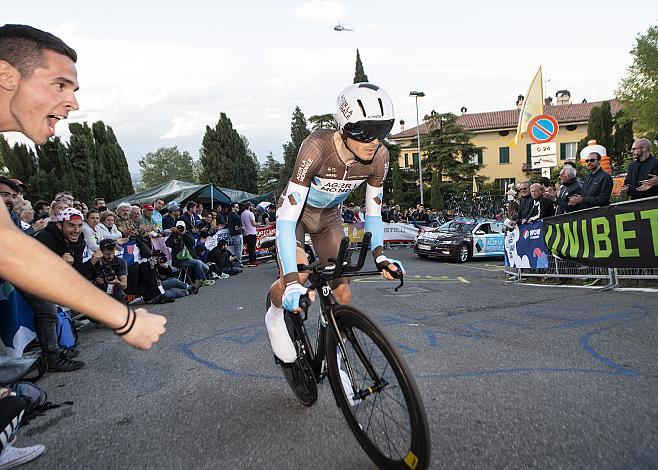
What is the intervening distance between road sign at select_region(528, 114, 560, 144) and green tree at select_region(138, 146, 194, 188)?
10838cm

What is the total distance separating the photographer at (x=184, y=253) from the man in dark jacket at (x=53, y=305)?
12.6 ft

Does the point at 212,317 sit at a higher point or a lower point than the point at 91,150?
lower

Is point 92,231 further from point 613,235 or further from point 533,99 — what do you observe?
point 533,99

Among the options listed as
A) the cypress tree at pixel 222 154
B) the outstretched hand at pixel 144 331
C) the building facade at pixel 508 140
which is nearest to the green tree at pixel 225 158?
the cypress tree at pixel 222 154

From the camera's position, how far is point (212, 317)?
6844 millimetres

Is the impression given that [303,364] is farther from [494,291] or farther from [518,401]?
[494,291]

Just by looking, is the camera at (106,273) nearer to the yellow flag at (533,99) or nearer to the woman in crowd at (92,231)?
the woman in crowd at (92,231)

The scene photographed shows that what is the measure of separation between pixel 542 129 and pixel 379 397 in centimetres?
928

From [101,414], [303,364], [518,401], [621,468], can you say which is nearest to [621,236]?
[518,401]

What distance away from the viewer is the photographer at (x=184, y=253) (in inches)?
400

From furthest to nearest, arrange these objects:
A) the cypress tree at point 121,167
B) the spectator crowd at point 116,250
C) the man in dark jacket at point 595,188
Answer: the cypress tree at point 121,167, the man in dark jacket at point 595,188, the spectator crowd at point 116,250

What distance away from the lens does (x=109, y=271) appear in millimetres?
7188

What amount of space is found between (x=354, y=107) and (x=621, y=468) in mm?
2419

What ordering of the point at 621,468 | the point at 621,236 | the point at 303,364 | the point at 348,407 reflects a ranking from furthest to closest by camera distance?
1. the point at 621,236
2. the point at 303,364
3. the point at 348,407
4. the point at 621,468
